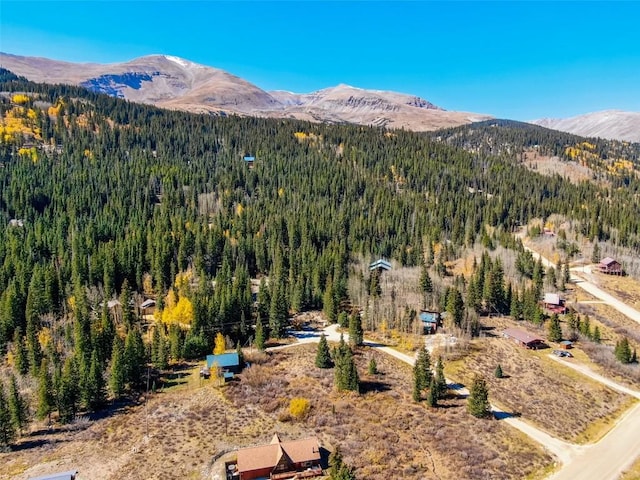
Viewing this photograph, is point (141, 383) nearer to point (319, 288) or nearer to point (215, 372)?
point (215, 372)

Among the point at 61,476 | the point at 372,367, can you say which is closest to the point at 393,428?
the point at 372,367

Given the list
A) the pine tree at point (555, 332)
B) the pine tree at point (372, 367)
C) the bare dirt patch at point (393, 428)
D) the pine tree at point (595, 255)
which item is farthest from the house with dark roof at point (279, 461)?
the pine tree at point (595, 255)

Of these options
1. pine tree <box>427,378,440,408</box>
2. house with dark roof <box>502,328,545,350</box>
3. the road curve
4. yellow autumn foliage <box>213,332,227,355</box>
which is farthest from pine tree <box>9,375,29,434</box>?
house with dark roof <box>502,328,545,350</box>

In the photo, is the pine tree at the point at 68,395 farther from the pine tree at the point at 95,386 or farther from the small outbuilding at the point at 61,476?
the small outbuilding at the point at 61,476

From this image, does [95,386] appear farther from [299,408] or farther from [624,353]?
[624,353]

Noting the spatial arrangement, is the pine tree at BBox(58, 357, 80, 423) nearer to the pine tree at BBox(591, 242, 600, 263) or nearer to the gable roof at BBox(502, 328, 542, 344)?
the gable roof at BBox(502, 328, 542, 344)

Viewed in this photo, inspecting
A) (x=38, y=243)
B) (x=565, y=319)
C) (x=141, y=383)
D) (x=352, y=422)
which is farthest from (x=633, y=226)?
(x=38, y=243)
